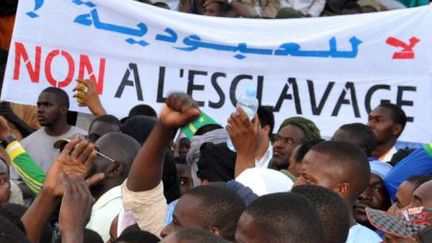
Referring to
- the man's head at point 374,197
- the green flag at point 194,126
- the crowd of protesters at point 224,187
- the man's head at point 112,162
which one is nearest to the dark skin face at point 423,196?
the crowd of protesters at point 224,187

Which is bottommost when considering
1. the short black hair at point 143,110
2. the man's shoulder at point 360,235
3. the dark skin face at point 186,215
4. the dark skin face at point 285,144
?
the short black hair at point 143,110

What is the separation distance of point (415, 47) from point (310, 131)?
5.25 ft

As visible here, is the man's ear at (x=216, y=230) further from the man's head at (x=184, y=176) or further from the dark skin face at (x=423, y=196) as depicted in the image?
the man's head at (x=184, y=176)

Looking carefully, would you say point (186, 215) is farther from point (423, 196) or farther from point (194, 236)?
point (423, 196)

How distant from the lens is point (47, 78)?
9273mm

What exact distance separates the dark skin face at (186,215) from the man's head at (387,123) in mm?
3714

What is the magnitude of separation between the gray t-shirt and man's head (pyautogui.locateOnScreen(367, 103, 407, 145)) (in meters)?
2.45

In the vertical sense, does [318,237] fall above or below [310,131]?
above

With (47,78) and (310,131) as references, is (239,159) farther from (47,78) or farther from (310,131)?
(47,78)

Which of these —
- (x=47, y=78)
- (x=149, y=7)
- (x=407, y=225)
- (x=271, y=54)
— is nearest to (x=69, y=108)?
(x=47, y=78)

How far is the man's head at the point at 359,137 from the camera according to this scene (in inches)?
296

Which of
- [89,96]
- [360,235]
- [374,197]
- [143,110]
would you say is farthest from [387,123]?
[360,235]

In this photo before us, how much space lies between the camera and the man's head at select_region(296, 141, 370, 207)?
5.55 metres

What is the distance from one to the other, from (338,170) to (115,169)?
5.10 feet
